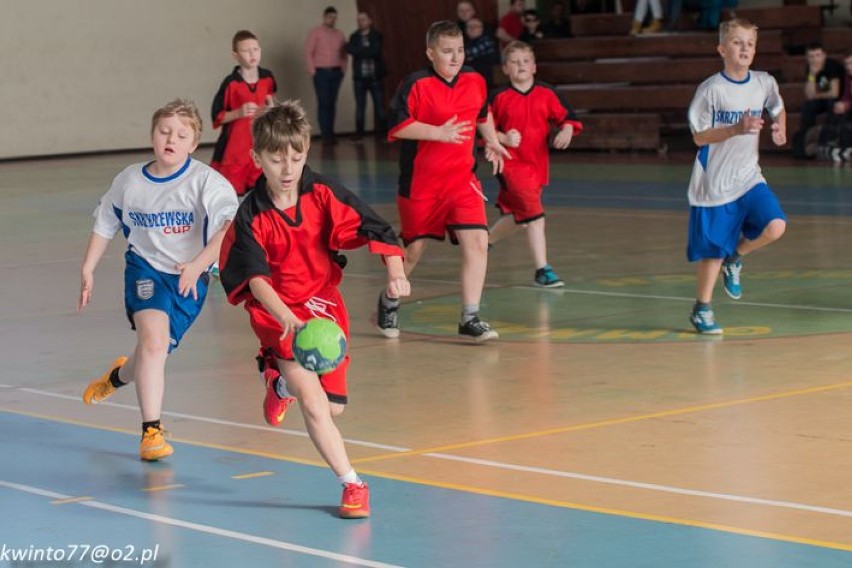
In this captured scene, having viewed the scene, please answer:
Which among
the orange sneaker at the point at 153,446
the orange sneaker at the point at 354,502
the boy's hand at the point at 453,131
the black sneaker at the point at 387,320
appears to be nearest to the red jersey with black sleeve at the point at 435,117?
the boy's hand at the point at 453,131

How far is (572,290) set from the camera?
492 inches

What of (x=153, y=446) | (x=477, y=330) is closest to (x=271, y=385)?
(x=153, y=446)

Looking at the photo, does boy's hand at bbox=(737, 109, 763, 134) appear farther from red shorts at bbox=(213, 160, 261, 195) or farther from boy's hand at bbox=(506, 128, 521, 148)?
red shorts at bbox=(213, 160, 261, 195)

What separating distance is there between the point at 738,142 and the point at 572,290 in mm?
2552

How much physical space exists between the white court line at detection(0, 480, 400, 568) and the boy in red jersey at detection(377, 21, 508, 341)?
4061 mm

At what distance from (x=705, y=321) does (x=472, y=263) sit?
5.01 feet

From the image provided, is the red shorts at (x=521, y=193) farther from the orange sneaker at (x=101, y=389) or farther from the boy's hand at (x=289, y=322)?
the boy's hand at (x=289, y=322)

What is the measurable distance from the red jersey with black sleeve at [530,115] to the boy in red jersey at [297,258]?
6.59 metres

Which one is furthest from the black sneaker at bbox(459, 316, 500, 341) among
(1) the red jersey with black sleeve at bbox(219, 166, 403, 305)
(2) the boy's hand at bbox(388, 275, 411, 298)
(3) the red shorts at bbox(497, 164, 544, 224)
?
(2) the boy's hand at bbox(388, 275, 411, 298)

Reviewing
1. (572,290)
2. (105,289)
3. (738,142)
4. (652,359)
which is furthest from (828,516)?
(105,289)

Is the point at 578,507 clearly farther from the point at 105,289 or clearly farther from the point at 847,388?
the point at 105,289

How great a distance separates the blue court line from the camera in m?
5.51

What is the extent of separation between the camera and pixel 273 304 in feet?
20.4

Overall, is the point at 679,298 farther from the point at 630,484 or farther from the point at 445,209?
the point at 630,484
